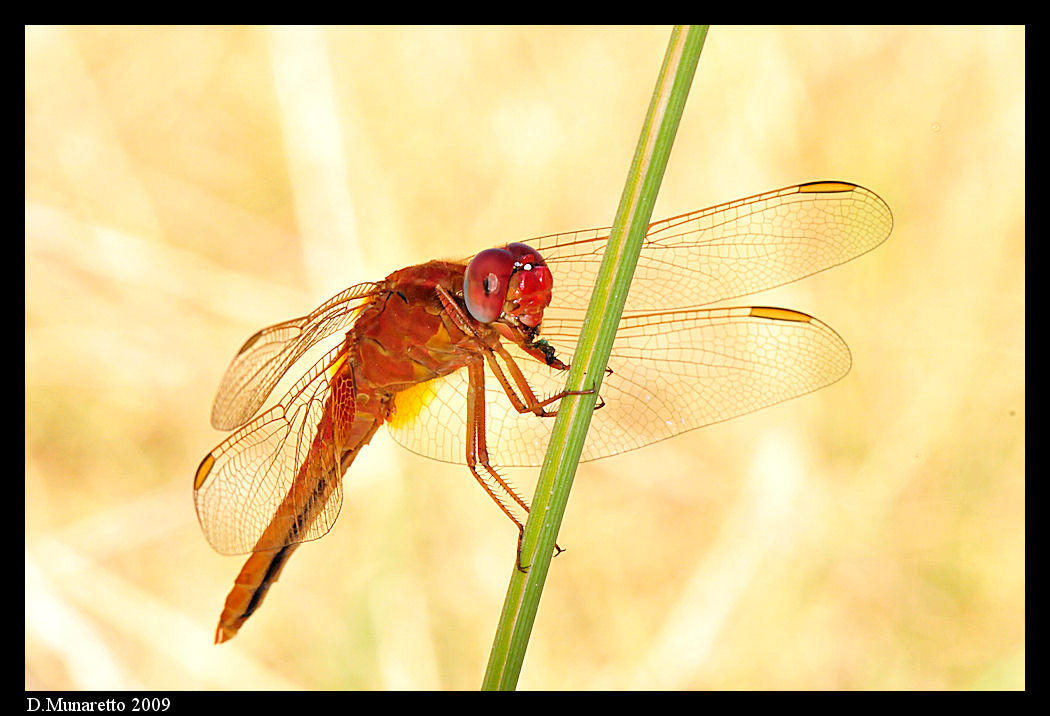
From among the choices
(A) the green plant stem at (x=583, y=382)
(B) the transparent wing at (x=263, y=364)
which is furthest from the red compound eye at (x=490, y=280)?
(A) the green plant stem at (x=583, y=382)

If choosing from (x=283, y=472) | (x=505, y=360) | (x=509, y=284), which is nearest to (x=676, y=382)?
(x=505, y=360)

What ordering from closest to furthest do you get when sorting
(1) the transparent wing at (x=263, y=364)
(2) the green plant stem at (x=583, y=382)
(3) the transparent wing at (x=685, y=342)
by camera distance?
(2) the green plant stem at (x=583, y=382) → (1) the transparent wing at (x=263, y=364) → (3) the transparent wing at (x=685, y=342)

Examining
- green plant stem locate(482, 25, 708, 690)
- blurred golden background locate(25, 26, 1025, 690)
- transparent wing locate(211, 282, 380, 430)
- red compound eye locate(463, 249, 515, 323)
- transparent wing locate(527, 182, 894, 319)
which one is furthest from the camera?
blurred golden background locate(25, 26, 1025, 690)

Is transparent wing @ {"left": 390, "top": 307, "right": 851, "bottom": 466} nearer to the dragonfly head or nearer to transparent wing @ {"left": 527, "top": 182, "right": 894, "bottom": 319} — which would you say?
transparent wing @ {"left": 527, "top": 182, "right": 894, "bottom": 319}

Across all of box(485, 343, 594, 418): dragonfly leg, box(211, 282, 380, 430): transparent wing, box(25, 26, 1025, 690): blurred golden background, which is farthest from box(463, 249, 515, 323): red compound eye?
box(25, 26, 1025, 690): blurred golden background

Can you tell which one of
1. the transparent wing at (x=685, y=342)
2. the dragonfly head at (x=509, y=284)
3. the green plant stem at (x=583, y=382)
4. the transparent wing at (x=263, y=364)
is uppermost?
the transparent wing at (x=685, y=342)

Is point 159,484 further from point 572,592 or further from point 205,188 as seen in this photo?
point 572,592

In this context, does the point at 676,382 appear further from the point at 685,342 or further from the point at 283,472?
the point at 283,472

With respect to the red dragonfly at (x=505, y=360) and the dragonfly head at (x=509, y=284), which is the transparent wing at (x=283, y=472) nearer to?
the red dragonfly at (x=505, y=360)
